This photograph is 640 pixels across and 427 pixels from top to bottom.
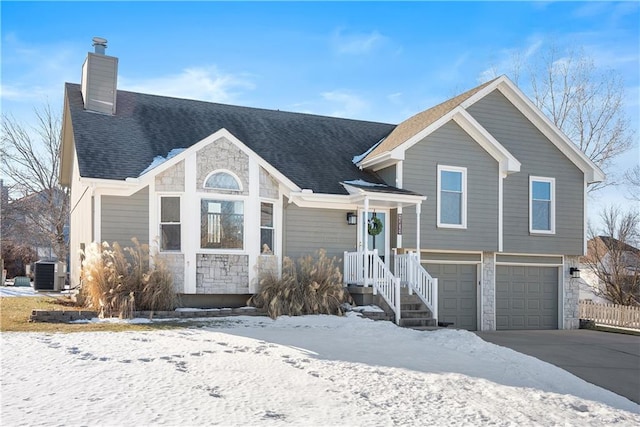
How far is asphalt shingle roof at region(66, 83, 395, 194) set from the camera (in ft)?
49.0

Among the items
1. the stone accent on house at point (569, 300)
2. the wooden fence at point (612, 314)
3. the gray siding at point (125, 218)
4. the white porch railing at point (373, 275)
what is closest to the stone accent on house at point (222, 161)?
the gray siding at point (125, 218)

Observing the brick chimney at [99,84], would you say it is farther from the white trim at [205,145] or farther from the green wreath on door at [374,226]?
the green wreath on door at [374,226]

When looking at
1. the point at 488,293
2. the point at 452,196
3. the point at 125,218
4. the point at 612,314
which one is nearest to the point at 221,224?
the point at 125,218

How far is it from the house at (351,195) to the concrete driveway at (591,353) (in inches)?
81.2

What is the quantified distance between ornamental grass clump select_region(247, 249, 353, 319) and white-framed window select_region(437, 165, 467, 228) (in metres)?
4.10

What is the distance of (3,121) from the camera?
104 feet

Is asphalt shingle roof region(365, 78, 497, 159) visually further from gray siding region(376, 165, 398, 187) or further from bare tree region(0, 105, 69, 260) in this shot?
bare tree region(0, 105, 69, 260)

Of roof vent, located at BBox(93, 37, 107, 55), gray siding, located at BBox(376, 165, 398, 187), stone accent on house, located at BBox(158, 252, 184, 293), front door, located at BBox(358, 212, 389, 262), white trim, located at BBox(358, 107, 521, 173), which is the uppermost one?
roof vent, located at BBox(93, 37, 107, 55)

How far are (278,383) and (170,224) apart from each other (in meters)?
7.49

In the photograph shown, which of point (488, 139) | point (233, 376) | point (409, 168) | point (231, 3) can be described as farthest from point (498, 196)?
point (233, 376)

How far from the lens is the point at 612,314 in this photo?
1934 centimetres

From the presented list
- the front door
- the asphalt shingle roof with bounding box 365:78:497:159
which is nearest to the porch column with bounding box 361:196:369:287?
the front door

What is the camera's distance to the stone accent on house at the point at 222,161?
559 inches

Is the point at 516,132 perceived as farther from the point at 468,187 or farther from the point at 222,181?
the point at 222,181
